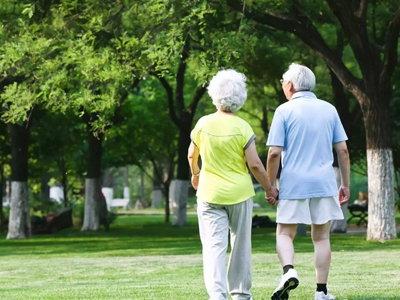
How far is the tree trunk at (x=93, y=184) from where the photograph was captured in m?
30.8

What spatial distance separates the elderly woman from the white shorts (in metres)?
0.35

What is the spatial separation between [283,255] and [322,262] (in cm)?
35

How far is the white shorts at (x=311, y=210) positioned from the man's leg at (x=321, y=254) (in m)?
0.13

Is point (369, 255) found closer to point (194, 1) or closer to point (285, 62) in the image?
point (194, 1)

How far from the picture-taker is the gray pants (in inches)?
293

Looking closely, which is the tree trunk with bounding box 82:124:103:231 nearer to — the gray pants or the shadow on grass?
the shadow on grass

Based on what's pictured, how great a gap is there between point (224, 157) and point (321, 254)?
1287 mm

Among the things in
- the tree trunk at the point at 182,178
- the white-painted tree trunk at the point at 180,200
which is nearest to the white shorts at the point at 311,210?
the tree trunk at the point at 182,178

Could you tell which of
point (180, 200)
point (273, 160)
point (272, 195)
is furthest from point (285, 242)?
point (180, 200)

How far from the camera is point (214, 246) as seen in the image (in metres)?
7.52

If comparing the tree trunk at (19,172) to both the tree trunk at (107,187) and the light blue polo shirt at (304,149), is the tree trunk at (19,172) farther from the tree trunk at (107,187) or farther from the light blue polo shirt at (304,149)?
the tree trunk at (107,187)

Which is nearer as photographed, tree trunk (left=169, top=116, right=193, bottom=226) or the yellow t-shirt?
the yellow t-shirt

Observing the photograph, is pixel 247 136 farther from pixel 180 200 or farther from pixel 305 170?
pixel 180 200

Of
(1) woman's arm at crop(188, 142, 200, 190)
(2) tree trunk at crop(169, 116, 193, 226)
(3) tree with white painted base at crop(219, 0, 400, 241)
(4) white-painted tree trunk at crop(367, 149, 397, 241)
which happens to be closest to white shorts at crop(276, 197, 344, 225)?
(1) woman's arm at crop(188, 142, 200, 190)
